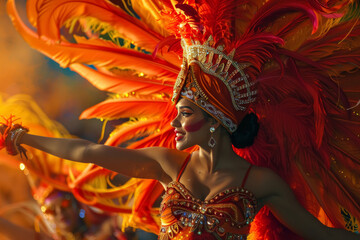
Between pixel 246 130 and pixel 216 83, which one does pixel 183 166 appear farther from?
pixel 216 83

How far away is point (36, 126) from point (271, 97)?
1.37m

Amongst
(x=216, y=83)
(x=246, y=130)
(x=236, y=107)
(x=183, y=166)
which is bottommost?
(x=183, y=166)

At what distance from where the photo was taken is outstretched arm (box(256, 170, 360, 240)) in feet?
8.29

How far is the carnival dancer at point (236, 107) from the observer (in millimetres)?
2457

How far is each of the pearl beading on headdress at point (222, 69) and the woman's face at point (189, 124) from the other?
0.09 meters

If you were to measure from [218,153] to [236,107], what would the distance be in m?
0.26

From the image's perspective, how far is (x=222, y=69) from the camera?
96.7 inches

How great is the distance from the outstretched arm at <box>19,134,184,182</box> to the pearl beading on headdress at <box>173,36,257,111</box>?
334 millimetres

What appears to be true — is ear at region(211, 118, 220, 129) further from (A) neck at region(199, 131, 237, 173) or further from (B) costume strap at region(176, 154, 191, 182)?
(B) costume strap at region(176, 154, 191, 182)

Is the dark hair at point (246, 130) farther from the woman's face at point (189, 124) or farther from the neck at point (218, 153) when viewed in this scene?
the woman's face at point (189, 124)

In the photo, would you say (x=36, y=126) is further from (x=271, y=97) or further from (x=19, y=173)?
(x=271, y=97)

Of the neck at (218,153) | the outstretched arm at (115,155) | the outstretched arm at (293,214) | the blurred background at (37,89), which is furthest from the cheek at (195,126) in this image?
the blurred background at (37,89)

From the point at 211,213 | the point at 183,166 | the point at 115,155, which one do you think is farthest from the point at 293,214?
the point at 115,155

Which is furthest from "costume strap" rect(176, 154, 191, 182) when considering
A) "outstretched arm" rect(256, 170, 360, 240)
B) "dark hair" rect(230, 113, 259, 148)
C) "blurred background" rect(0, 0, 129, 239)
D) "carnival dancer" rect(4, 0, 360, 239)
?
"blurred background" rect(0, 0, 129, 239)
